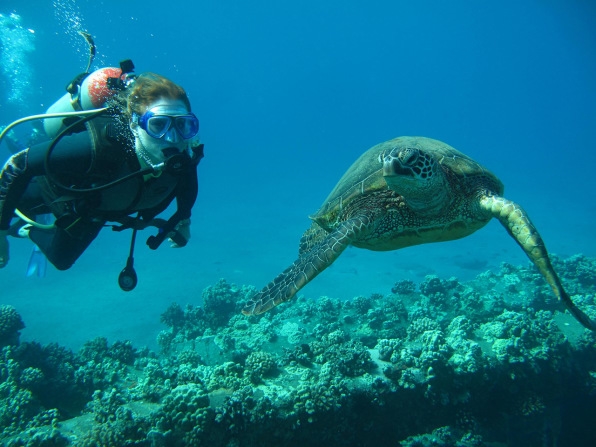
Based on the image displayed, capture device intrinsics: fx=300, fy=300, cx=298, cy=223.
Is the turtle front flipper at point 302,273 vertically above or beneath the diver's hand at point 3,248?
beneath

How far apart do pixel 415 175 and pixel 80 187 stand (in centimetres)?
352

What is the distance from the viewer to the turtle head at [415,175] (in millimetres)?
3174

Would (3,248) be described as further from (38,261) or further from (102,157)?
(38,261)

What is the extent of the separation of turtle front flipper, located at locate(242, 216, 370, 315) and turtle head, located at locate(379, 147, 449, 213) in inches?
28.1

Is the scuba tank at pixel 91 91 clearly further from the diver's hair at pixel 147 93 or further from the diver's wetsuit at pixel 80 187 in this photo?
the diver's wetsuit at pixel 80 187

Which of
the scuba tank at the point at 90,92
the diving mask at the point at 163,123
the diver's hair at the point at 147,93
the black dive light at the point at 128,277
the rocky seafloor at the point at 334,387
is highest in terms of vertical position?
the scuba tank at the point at 90,92

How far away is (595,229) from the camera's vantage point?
90.2 ft

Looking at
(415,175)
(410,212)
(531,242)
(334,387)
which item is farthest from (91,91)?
(531,242)

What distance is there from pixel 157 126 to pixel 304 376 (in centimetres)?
352

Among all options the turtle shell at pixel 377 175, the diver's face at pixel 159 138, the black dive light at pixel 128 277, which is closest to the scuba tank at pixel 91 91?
the diver's face at pixel 159 138

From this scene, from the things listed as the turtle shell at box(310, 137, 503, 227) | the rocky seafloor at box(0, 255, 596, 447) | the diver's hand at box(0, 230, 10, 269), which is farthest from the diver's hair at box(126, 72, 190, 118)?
the rocky seafloor at box(0, 255, 596, 447)

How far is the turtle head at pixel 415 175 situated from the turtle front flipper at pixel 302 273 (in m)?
0.71

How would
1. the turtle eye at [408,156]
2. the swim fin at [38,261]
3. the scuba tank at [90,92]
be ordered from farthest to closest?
1. the swim fin at [38,261]
2. the scuba tank at [90,92]
3. the turtle eye at [408,156]

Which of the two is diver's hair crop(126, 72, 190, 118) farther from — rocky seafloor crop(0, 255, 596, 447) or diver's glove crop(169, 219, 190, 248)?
rocky seafloor crop(0, 255, 596, 447)
